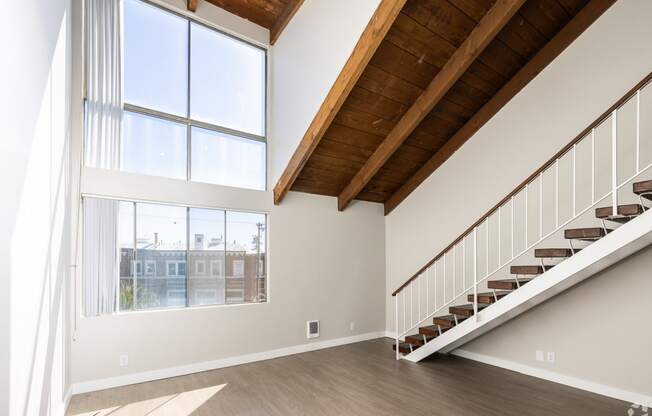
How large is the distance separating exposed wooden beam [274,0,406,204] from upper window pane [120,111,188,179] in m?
1.44

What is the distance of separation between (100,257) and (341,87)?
11.1ft

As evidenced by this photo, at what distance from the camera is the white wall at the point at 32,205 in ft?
5.12

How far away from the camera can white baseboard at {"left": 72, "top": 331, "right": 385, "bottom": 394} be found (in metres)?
3.90

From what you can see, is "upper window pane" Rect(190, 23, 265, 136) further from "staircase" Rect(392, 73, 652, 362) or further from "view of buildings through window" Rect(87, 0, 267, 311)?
"staircase" Rect(392, 73, 652, 362)

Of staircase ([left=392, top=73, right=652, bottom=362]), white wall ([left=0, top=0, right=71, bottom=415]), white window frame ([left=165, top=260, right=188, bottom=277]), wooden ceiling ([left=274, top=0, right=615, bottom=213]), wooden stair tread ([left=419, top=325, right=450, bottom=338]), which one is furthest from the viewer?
wooden stair tread ([left=419, top=325, right=450, bottom=338])

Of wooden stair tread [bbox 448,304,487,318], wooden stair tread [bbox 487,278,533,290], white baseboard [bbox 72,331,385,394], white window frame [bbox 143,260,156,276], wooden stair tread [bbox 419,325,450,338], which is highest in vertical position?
white window frame [bbox 143,260,156,276]

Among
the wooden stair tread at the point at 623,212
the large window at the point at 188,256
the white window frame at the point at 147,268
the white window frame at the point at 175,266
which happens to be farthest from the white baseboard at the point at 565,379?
the white window frame at the point at 147,268

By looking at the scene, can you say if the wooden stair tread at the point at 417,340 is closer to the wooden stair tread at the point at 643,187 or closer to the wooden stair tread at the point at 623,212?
the wooden stair tread at the point at 623,212

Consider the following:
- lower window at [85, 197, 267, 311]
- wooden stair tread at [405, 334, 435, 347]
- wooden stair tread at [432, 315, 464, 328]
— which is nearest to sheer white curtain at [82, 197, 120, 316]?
lower window at [85, 197, 267, 311]

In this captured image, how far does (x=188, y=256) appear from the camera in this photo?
464 cm

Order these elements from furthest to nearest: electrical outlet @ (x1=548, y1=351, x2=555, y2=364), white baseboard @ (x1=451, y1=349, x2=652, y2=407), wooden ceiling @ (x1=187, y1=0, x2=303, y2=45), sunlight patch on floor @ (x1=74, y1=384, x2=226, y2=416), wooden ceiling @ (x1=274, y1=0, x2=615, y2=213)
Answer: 1. wooden ceiling @ (x1=187, y1=0, x2=303, y2=45)
2. electrical outlet @ (x1=548, y1=351, x2=555, y2=364)
3. wooden ceiling @ (x1=274, y1=0, x2=615, y2=213)
4. white baseboard @ (x1=451, y1=349, x2=652, y2=407)
5. sunlight patch on floor @ (x1=74, y1=384, x2=226, y2=416)

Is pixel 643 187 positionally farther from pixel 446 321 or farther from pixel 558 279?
pixel 446 321

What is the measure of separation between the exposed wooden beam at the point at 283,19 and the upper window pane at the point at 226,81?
305 mm

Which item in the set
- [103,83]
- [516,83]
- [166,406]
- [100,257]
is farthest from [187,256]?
[516,83]
